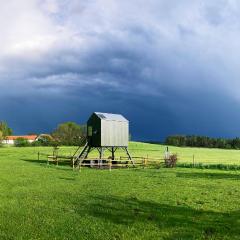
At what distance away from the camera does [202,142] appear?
527 ft

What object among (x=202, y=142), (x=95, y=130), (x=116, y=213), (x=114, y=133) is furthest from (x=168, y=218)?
(x=202, y=142)

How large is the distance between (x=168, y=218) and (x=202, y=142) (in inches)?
5788

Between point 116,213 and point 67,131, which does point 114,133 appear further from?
point 67,131

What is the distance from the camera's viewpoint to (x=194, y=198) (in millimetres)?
22094

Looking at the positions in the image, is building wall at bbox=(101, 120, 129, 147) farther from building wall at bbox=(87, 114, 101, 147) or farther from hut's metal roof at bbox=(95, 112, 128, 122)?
building wall at bbox=(87, 114, 101, 147)


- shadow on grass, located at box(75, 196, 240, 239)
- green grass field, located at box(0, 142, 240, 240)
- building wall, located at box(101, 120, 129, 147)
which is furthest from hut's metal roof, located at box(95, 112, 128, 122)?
shadow on grass, located at box(75, 196, 240, 239)

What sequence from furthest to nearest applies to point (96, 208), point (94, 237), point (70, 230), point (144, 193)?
point (144, 193), point (96, 208), point (70, 230), point (94, 237)

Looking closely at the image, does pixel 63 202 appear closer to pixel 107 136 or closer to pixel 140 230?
pixel 140 230

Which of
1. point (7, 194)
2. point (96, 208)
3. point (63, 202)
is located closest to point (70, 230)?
point (96, 208)

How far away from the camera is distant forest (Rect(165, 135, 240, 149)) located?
152m

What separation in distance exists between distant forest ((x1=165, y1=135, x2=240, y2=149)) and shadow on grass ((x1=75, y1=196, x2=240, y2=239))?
446ft

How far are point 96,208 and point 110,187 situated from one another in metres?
8.36

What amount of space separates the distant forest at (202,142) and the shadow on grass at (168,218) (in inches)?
5357

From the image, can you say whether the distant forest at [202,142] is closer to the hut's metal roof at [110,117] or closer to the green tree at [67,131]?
the green tree at [67,131]
